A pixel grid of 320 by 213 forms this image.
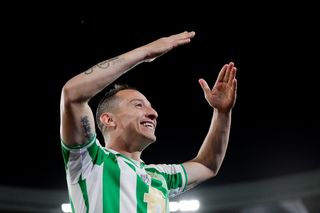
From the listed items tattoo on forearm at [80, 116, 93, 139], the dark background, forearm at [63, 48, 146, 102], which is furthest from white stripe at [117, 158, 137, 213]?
the dark background

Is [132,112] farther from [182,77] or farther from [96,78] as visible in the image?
[182,77]

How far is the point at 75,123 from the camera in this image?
1.70 m

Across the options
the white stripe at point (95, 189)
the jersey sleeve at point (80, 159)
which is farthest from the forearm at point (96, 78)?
the white stripe at point (95, 189)

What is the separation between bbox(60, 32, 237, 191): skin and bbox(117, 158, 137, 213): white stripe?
208 mm

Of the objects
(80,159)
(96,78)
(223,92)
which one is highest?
(223,92)

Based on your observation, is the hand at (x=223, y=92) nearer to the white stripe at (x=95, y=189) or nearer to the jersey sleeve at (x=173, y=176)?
the jersey sleeve at (x=173, y=176)

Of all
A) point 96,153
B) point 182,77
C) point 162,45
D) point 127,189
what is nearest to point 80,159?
point 96,153

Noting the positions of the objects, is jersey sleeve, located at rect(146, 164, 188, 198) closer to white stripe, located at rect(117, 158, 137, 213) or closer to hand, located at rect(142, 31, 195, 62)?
white stripe, located at rect(117, 158, 137, 213)

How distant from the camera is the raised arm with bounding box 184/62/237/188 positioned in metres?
2.33

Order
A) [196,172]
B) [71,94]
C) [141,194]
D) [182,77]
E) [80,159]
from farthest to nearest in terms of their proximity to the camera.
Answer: [182,77] < [196,172] < [141,194] < [80,159] < [71,94]

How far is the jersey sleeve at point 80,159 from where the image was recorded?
1757mm

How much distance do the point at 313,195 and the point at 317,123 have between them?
1835 millimetres

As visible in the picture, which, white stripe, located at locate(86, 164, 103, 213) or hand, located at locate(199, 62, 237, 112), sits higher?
hand, located at locate(199, 62, 237, 112)

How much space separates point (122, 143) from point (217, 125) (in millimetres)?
512
